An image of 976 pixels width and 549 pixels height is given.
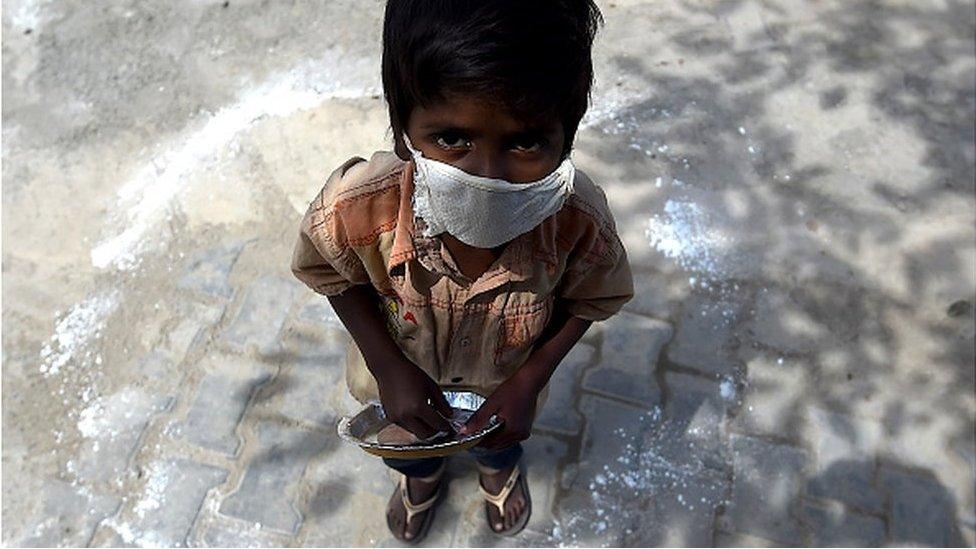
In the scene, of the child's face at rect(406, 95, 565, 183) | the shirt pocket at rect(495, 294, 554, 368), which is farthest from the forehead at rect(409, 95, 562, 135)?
the shirt pocket at rect(495, 294, 554, 368)

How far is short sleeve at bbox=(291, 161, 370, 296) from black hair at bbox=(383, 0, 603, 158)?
1.28 ft

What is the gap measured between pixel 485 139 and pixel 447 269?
38cm

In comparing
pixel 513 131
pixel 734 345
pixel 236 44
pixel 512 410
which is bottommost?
pixel 734 345

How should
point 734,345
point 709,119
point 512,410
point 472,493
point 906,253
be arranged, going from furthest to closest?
point 709,119 < point 906,253 < point 734,345 < point 472,493 < point 512,410

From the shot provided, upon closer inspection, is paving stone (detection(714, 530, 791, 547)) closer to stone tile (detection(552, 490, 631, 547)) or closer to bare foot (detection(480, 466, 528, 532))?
stone tile (detection(552, 490, 631, 547))

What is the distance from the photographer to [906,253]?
3.23m

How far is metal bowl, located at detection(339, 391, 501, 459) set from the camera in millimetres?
1645

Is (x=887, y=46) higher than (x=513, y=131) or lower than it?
lower

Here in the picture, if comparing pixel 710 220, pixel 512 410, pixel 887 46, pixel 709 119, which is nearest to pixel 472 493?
pixel 512 410

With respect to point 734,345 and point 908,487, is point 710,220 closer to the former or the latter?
point 734,345

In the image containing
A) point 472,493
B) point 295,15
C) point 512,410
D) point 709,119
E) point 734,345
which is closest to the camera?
point 512,410

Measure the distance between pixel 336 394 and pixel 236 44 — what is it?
1.86 metres

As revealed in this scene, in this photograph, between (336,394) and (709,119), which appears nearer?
(336,394)

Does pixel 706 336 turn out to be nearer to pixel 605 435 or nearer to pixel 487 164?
pixel 605 435
